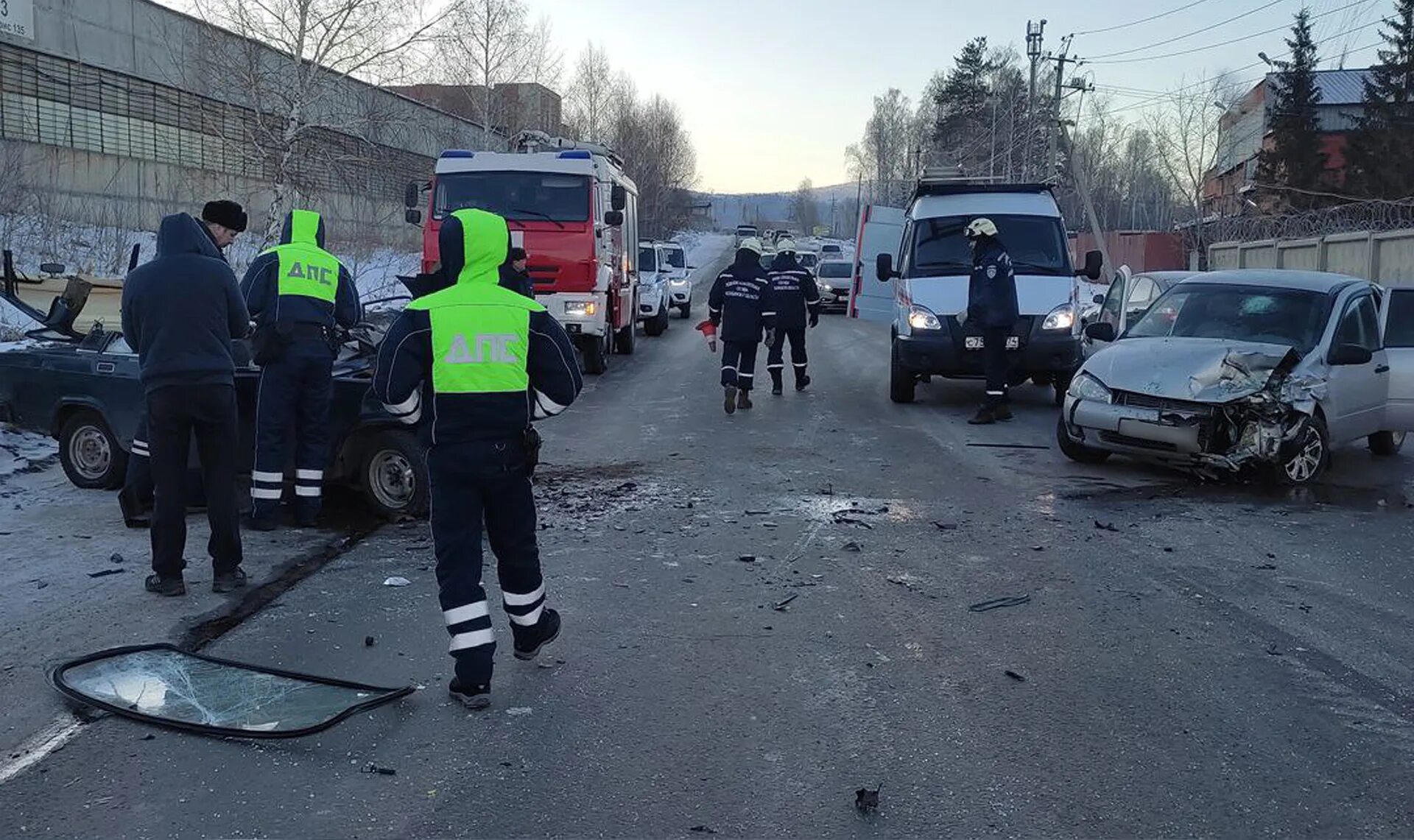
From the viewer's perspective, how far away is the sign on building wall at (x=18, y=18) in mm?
27375

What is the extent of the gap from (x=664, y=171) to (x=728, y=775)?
85148 millimetres

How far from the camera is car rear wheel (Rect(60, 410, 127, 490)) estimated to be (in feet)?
27.6

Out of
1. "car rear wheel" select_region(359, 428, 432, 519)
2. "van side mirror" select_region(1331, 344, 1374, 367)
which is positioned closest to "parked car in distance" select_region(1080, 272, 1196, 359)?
"van side mirror" select_region(1331, 344, 1374, 367)

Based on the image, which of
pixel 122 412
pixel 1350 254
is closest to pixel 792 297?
pixel 122 412

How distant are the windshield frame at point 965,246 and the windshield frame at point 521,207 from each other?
4325 millimetres

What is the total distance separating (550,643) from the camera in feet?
17.0

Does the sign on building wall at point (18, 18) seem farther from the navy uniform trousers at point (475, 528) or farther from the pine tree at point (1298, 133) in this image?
the pine tree at point (1298, 133)

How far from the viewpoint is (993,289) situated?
11969mm

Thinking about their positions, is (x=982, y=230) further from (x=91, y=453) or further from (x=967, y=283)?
(x=91, y=453)

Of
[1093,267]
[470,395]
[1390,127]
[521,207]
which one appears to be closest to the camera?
[470,395]

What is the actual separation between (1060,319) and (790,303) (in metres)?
3.23

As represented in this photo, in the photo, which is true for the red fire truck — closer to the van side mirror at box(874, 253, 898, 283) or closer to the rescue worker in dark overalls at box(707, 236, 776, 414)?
the rescue worker in dark overalls at box(707, 236, 776, 414)

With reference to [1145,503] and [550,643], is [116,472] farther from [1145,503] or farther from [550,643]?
[1145,503]

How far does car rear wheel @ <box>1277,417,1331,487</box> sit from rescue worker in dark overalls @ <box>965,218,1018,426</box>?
11.6 ft
